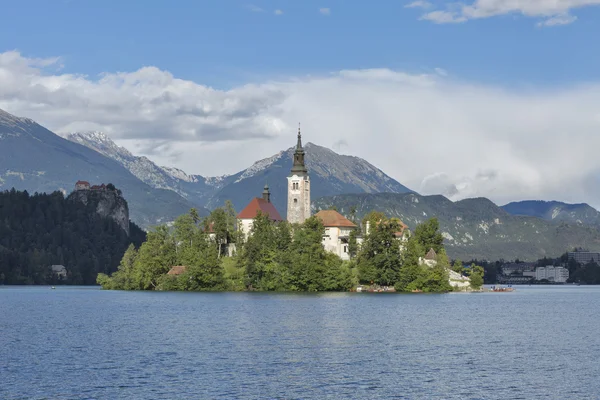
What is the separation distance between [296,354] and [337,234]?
369ft

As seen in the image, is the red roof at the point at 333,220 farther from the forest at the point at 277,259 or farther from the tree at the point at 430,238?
the tree at the point at 430,238

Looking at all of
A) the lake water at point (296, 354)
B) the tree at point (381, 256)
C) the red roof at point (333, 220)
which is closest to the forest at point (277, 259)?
the tree at point (381, 256)

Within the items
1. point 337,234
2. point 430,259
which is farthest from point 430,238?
point 337,234

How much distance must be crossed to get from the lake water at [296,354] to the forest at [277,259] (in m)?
45.1

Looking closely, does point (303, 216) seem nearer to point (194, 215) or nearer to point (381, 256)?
point (194, 215)

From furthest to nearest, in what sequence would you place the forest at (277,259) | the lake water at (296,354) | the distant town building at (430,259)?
1. the distant town building at (430,259)
2. the forest at (277,259)
3. the lake water at (296,354)

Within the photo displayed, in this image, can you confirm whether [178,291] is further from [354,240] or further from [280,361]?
[280,361]

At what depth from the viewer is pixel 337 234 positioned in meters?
182

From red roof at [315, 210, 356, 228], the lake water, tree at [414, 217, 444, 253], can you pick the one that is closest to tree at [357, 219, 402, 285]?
red roof at [315, 210, 356, 228]

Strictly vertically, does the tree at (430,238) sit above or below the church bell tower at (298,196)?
below

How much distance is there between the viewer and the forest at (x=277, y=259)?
544 feet

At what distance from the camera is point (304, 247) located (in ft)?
542

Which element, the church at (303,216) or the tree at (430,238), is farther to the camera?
the tree at (430,238)

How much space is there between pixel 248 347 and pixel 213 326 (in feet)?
62.9
